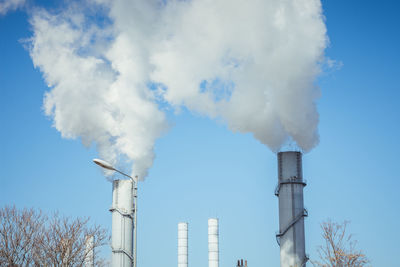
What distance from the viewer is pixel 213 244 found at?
6188cm

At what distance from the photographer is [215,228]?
62688mm

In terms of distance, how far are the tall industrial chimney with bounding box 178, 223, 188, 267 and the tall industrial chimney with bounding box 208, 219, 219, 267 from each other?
278 cm

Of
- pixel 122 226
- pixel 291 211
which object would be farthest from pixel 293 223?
pixel 122 226

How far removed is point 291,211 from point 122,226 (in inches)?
615

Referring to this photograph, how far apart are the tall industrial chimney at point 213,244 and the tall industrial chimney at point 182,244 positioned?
278 centimetres

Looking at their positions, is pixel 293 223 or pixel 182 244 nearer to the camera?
pixel 293 223

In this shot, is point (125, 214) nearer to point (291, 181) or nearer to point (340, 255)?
point (291, 181)

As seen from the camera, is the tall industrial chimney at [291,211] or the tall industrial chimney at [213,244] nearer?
the tall industrial chimney at [291,211]

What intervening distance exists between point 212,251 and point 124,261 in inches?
507

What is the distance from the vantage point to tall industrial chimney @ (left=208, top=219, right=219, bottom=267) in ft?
202

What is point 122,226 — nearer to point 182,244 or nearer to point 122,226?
point 122,226

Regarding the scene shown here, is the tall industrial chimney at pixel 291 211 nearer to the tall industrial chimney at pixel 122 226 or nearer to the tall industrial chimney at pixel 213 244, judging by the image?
the tall industrial chimney at pixel 122 226

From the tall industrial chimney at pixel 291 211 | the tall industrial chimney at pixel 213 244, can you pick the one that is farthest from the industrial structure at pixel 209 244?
the tall industrial chimney at pixel 291 211

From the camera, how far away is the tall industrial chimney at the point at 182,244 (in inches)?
2470
